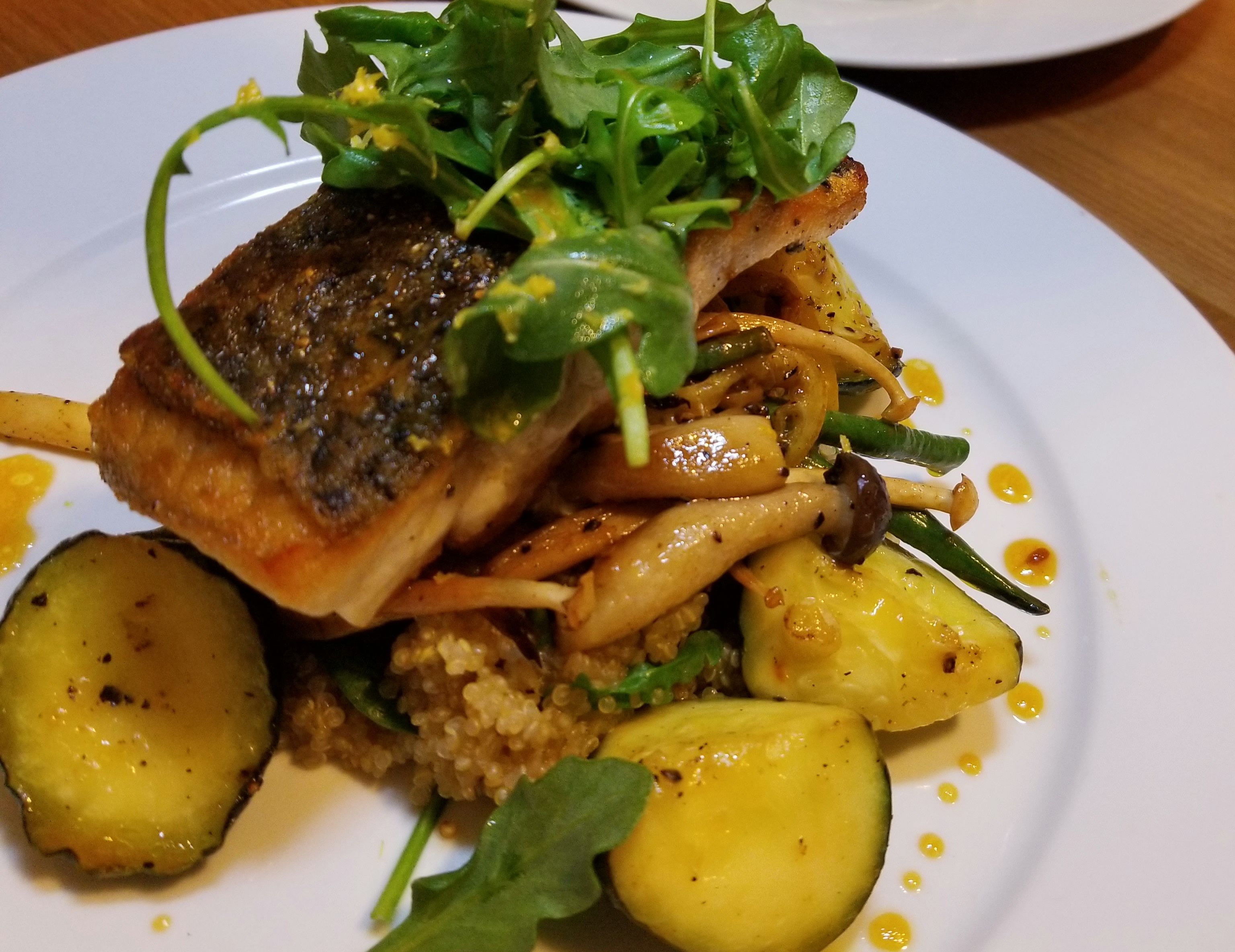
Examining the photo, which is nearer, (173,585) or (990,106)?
(173,585)

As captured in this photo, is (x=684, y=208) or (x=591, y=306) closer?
(x=591, y=306)

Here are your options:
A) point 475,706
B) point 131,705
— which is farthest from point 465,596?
point 131,705

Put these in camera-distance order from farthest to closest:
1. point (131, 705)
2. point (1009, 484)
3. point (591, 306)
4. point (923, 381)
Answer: point (923, 381), point (1009, 484), point (131, 705), point (591, 306)

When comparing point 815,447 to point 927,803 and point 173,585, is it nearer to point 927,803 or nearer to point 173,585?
point 927,803

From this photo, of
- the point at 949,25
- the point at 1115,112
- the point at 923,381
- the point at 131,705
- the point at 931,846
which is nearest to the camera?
the point at 131,705

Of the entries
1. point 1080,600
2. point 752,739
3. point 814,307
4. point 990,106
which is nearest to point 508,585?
point 752,739

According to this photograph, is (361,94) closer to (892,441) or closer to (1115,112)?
(892,441)

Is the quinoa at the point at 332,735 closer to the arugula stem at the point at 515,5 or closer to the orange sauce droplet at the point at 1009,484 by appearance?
the arugula stem at the point at 515,5

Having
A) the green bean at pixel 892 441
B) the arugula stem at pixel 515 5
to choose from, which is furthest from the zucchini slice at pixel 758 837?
the arugula stem at pixel 515 5
